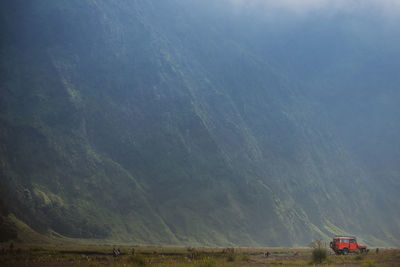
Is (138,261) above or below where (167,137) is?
below

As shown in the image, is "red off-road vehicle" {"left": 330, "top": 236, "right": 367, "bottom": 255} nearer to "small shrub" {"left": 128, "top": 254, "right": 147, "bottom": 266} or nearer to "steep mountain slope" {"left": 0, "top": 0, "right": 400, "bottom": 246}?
"small shrub" {"left": 128, "top": 254, "right": 147, "bottom": 266}

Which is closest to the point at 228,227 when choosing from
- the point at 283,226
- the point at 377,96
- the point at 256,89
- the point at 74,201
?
the point at 283,226

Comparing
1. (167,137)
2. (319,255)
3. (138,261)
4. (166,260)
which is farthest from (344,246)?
(167,137)

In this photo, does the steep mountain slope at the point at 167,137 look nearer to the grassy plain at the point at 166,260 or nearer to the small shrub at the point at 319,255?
the grassy plain at the point at 166,260

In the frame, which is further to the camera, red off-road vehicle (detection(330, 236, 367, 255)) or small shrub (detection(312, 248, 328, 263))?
red off-road vehicle (detection(330, 236, 367, 255))

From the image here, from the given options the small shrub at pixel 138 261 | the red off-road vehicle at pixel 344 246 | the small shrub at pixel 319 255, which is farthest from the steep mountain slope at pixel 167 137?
the small shrub at pixel 138 261

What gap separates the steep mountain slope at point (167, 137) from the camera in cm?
7388

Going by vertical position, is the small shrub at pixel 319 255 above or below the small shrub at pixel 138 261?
above

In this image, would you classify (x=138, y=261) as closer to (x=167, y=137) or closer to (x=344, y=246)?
(x=344, y=246)

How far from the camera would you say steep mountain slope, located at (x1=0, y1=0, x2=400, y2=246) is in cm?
7388

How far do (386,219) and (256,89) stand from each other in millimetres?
42428

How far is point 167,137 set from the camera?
290 feet

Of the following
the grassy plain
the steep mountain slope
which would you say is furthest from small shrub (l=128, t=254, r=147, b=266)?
the steep mountain slope

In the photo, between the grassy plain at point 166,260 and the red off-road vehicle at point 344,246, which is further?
the red off-road vehicle at point 344,246
